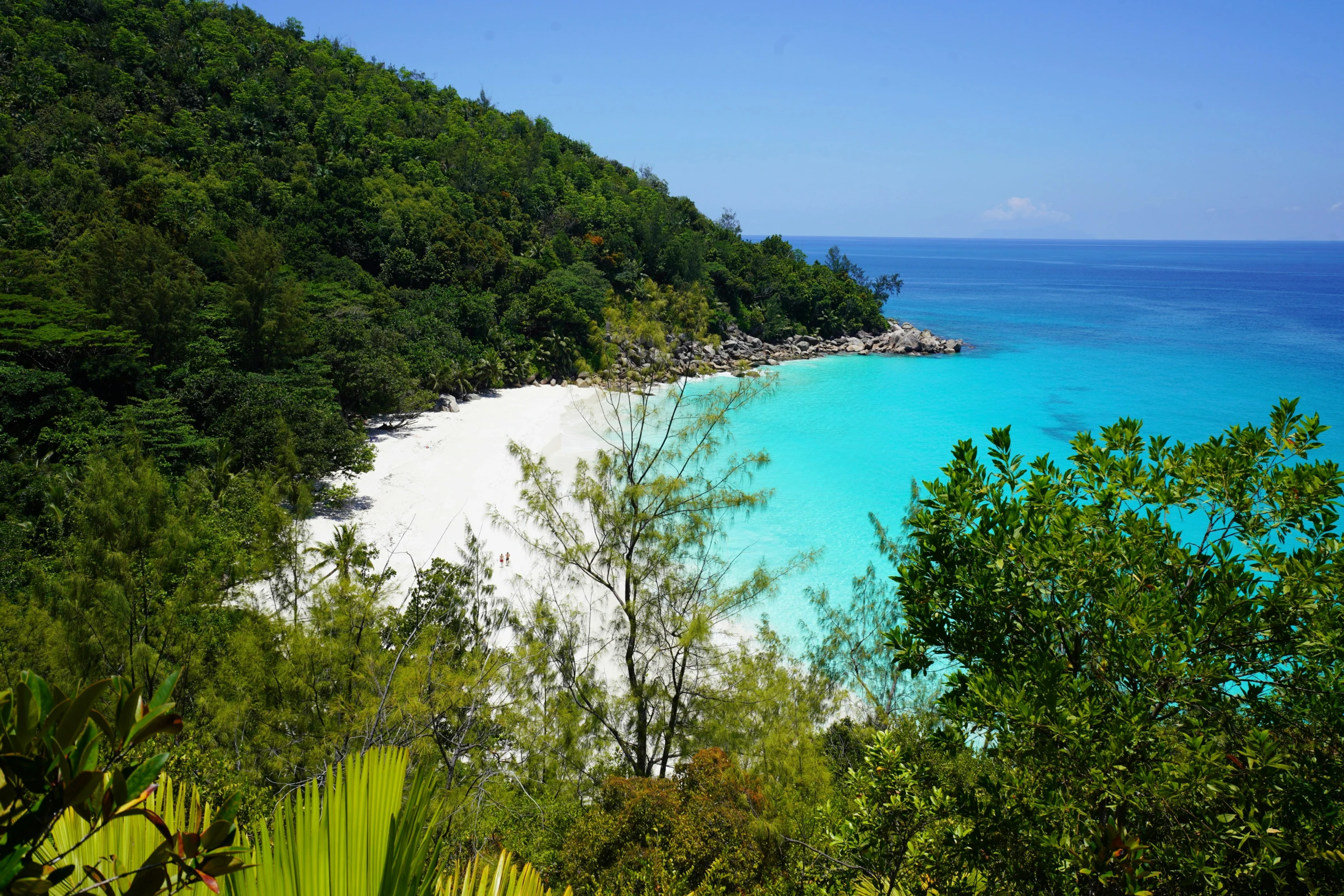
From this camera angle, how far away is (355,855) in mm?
1195

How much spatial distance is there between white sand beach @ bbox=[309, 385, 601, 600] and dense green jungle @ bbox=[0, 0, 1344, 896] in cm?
76

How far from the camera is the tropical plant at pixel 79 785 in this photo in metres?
0.83

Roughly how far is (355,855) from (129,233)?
2324 cm

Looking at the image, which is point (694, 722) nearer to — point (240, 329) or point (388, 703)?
point (388, 703)

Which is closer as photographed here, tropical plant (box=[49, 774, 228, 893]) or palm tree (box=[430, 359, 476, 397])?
tropical plant (box=[49, 774, 228, 893])

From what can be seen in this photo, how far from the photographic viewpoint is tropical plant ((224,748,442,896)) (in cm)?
115

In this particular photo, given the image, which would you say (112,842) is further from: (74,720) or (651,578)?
(651,578)

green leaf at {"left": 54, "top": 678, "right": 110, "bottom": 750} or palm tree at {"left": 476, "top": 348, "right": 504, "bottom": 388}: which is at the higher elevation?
green leaf at {"left": 54, "top": 678, "right": 110, "bottom": 750}

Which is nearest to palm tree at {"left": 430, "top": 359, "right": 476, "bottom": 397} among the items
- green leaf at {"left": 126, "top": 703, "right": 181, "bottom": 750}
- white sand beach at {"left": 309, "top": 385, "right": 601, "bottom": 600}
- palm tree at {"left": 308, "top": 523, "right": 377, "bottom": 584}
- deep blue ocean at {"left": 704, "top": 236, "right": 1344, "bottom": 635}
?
white sand beach at {"left": 309, "top": 385, "right": 601, "bottom": 600}

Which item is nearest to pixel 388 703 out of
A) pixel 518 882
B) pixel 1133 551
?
pixel 518 882

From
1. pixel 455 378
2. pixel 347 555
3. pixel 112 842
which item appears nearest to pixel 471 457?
pixel 455 378

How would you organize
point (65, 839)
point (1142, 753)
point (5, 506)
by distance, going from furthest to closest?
point (5, 506), point (1142, 753), point (65, 839)

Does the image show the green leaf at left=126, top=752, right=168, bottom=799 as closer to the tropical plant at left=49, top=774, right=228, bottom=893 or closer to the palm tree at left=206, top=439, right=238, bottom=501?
the tropical plant at left=49, top=774, right=228, bottom=893

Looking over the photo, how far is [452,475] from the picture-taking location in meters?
17.2
